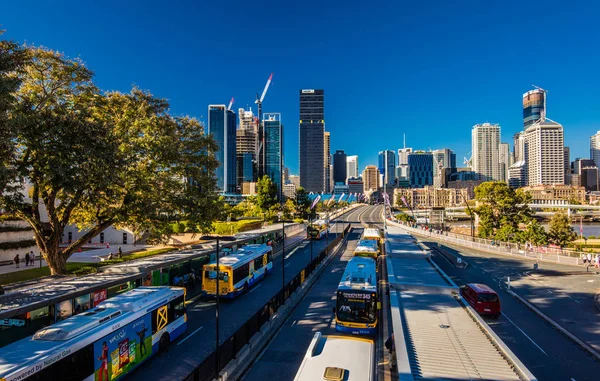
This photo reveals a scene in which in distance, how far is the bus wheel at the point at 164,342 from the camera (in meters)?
15.8

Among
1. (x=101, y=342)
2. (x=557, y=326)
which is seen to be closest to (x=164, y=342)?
(x=101, y=342)

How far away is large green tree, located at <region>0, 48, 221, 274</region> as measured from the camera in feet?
61.8

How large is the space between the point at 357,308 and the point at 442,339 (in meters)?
4.78

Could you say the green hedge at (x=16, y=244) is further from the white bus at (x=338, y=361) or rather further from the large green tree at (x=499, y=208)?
the large green tree at (x=499, y=208)

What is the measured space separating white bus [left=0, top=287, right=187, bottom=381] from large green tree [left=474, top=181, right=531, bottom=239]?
54.4m

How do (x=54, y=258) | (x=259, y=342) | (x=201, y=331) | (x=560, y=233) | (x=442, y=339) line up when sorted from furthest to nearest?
(x=560, y=233) < (x=54, y=258) < (x=201, y=331) < (x=259, y=342) < (x=442, y=339)

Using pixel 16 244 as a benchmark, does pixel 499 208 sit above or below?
above

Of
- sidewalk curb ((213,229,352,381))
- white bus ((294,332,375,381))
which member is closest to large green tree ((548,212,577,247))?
sidewalk curb ((213,229,352,381))

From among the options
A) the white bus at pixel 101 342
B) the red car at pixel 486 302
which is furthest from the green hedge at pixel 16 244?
the red car at pixel 486 302

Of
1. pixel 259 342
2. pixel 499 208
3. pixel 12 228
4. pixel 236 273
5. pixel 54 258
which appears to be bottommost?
pixel 259 342

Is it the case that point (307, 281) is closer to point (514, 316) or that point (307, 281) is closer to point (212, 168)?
point (212, 168)

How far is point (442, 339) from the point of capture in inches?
540

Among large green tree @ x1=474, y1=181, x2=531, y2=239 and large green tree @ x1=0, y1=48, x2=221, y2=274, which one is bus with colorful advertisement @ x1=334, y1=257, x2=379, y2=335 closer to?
large green tree @ x1=0, y1=48, x2=221, y2=274

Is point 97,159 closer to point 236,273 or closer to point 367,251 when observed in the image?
point 236,273
